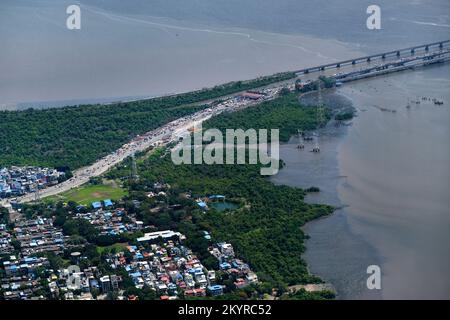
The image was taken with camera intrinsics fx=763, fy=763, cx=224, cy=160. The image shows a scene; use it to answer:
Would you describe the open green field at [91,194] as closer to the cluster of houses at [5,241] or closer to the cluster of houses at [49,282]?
the cluster of houses at [5,241]

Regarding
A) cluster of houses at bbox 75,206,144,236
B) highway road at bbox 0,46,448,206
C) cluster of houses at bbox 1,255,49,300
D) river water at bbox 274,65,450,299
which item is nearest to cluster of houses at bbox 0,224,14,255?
cluster of houses at bbox 1,255,49,300

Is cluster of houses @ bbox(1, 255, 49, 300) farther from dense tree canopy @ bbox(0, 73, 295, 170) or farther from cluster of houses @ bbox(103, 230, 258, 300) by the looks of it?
dense tree canopy @ bbox(0, 73, 295, 170)

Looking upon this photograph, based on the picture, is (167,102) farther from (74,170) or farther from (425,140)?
(425,140)

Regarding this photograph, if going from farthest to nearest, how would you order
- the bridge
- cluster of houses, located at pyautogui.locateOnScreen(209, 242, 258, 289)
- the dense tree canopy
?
the bridge
the dense tree canopy
cluster of houses, located at pyautogui.locateOnScreen(209, 242, 258, 289)

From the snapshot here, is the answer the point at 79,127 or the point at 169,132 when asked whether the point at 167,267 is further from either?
the point at 79,127

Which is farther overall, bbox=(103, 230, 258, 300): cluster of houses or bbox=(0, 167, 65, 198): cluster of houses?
bbox=(0, 167, 65, 198): cluster of houses

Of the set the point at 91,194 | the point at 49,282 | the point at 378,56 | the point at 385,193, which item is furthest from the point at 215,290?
the point at 378,56
